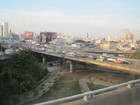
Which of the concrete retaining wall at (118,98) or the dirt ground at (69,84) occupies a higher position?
the concrete retaining wall at (118,98)

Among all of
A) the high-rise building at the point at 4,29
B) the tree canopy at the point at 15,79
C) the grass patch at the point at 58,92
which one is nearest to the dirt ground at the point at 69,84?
the grass patch at the point at 58,92

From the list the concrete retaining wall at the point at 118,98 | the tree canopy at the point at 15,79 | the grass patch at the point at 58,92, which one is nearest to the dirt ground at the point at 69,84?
the grass patch at the point at 58,92

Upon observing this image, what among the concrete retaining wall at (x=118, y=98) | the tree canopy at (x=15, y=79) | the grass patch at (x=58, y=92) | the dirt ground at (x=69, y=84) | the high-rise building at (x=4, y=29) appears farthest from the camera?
the high-rise building at (x=4, y=29)

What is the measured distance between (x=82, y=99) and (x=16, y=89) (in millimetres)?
9359

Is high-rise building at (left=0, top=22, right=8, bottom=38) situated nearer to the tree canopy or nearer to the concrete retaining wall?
the tree canopy

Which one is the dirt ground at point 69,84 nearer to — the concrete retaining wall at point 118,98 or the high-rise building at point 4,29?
the concrete retaining wall at point 118,98

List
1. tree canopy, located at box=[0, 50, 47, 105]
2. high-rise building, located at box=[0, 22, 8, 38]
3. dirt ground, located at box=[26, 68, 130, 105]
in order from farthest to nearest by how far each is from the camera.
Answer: high-rise building, located at box=[0, 22, 8, 38]
dirt ground, located at box=[26, 68, 130, 105]
tree canopy, located at box=[0, 50, 47, 105]

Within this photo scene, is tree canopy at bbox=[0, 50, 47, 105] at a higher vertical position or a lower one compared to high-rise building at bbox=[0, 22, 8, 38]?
lower

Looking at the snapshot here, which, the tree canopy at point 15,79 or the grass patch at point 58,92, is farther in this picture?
the tree canopy at point 15,79

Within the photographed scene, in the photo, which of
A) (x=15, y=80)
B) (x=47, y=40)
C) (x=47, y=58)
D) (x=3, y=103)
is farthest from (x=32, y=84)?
(x=47, y=40)

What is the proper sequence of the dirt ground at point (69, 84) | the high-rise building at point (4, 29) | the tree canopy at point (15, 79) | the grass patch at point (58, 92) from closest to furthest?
the grass patch at point (58, 92) < the tree canopy at point (15, 79) < the dirt ground at point (69, 84) < the high-rise building at point (4, 29)

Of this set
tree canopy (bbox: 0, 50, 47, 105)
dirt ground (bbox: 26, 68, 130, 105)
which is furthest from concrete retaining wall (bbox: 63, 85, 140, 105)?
tree canopy (bbox: 0, 50, 47, 105)

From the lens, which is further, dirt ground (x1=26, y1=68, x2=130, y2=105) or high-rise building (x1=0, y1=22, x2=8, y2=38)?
high-rise building (x1=0, y1=22, x2=8, y2=38)

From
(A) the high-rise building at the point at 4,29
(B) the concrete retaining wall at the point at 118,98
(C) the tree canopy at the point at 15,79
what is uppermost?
(A) the high-rise building at the point at 4,29
